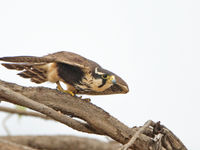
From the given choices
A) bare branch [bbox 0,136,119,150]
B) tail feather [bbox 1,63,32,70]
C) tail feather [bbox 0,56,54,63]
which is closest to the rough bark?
tail feather [bbox 0,56,54,63]

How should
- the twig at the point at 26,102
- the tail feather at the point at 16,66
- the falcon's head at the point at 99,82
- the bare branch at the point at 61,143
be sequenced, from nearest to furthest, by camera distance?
1. the twig at the point at 26,102
2. the tail feather at the point at 16,66
3. the falcon's head at the point at 99,82
4. the bare branch at the point at 61,143

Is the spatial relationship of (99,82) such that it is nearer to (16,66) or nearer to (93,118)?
(93,118)

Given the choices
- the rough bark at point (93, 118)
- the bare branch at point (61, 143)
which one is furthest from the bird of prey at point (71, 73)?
the bare branch at point (61, 143)

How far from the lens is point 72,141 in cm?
588

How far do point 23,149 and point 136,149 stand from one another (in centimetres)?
187

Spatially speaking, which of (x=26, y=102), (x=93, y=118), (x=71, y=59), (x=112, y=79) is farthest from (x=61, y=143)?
(x=26, y=102)

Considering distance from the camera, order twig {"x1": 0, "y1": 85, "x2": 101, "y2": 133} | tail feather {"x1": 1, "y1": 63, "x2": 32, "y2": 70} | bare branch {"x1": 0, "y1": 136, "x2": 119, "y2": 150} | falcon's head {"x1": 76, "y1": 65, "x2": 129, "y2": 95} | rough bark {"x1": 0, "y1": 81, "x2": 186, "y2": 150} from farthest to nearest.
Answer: bare branch {"x1": 0, "y1": 136, "x2": 119, "y2": 150} < falcon's head {"x1": 76, "y1": 65, "x2": 129, "y2": 95} < tail feather {"x1": 1, "y1": 63, "x2": 32, "y2": 70} < rough bark {"x1": 0, "y1": 81, "x2": 186, "y2": 150} < twig {"x1": 0, "y1": 85, "x2": 101, "y2": 133}

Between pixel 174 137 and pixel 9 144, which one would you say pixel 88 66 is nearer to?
pixel 174 137

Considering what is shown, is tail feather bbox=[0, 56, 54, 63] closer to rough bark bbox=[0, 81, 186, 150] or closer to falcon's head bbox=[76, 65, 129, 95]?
rough bark bbox=[0, 81, 186, 150]

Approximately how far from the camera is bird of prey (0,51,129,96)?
245cm

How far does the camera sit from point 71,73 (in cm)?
257

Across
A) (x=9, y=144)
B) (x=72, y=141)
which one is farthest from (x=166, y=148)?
(x=72, y=141)

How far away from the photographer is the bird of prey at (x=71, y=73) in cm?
245

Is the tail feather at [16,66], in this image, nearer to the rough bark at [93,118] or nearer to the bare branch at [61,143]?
the rough bark at [93,118]
